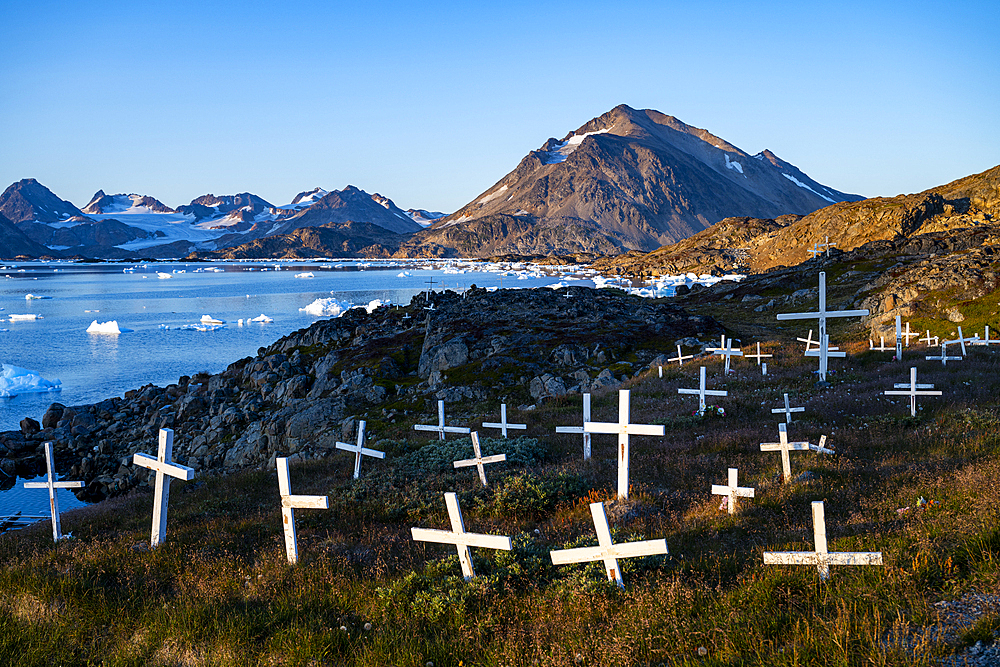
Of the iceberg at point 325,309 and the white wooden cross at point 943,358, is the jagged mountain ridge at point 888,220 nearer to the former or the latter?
the iceberg at point 325,309

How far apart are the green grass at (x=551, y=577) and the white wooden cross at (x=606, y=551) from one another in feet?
0.81

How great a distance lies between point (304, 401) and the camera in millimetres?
37906

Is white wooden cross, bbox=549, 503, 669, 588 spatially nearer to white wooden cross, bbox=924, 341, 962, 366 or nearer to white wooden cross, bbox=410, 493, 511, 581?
white wooden cross, bbox=410, 493, 511, 581

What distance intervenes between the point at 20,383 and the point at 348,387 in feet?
108

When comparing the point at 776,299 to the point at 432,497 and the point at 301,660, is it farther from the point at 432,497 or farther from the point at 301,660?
the point at 301,660

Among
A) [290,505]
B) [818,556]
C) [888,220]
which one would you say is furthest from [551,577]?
[888,220]

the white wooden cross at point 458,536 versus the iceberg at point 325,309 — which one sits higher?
the white wooden cross at point 458,536

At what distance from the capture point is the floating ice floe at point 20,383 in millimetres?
51156

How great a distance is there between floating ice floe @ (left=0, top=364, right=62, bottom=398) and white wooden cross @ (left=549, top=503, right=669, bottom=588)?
60.1m

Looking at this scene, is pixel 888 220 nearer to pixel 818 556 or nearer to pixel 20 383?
pixel 20 383

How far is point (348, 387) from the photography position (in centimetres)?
3953

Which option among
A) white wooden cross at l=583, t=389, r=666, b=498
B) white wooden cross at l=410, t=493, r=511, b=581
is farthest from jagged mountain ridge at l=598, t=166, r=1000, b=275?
white wooden cross at l=410, t=493, r=511, b=581

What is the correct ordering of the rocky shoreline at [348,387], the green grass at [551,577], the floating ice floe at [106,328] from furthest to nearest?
the floating ice floe at [106,328] → the rocky shoreline at [348,387] → the green grass at [551,577]

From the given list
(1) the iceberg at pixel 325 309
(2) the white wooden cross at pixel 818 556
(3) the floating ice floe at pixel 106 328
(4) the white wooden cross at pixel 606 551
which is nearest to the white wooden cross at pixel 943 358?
(2) the white wooden cross at pixel 818 556
